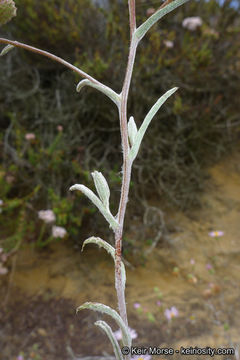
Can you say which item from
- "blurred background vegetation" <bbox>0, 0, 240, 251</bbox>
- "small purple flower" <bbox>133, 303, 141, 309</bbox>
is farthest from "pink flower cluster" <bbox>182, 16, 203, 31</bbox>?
"small purple flower" <bbox>133, 303, 141, 309</bbox>

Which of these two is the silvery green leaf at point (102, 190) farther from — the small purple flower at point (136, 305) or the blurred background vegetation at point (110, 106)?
the blurred background vegetation at point (110, 106)

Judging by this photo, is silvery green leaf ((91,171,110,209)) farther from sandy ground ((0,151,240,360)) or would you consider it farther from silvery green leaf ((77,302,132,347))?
sandy ground ((0,151,240,360))

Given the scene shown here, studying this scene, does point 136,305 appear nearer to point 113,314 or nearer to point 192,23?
point 113,314

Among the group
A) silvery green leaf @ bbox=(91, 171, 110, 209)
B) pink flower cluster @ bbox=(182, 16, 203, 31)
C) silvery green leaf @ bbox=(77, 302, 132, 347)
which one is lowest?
silvery green leaf @ bbox=(77, 302, 132, 347)

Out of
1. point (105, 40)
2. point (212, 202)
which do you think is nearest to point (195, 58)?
point (105, 40)

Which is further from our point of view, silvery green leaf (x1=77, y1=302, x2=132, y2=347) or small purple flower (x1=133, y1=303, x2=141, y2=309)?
small purple flower (x1=133, y1=303, x2=141, y2=309)

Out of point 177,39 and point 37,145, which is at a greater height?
point 177,39

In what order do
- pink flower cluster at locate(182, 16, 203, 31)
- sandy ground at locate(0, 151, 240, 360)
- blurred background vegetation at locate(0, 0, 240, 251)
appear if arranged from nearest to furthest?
sandy ground at locate(0, 151, 240, 360) → blurred background vegetation at locate(0, 0, 240, 251) → pink flower cluster at locate(182, 16, 203, 31)

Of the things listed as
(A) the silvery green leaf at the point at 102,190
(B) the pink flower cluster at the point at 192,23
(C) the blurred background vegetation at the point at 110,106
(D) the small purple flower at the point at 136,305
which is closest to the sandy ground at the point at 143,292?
(D) the small purple flower at the point at 136,305

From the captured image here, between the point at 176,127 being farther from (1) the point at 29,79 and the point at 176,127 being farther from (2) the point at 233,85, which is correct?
(1) the point at 29,79
